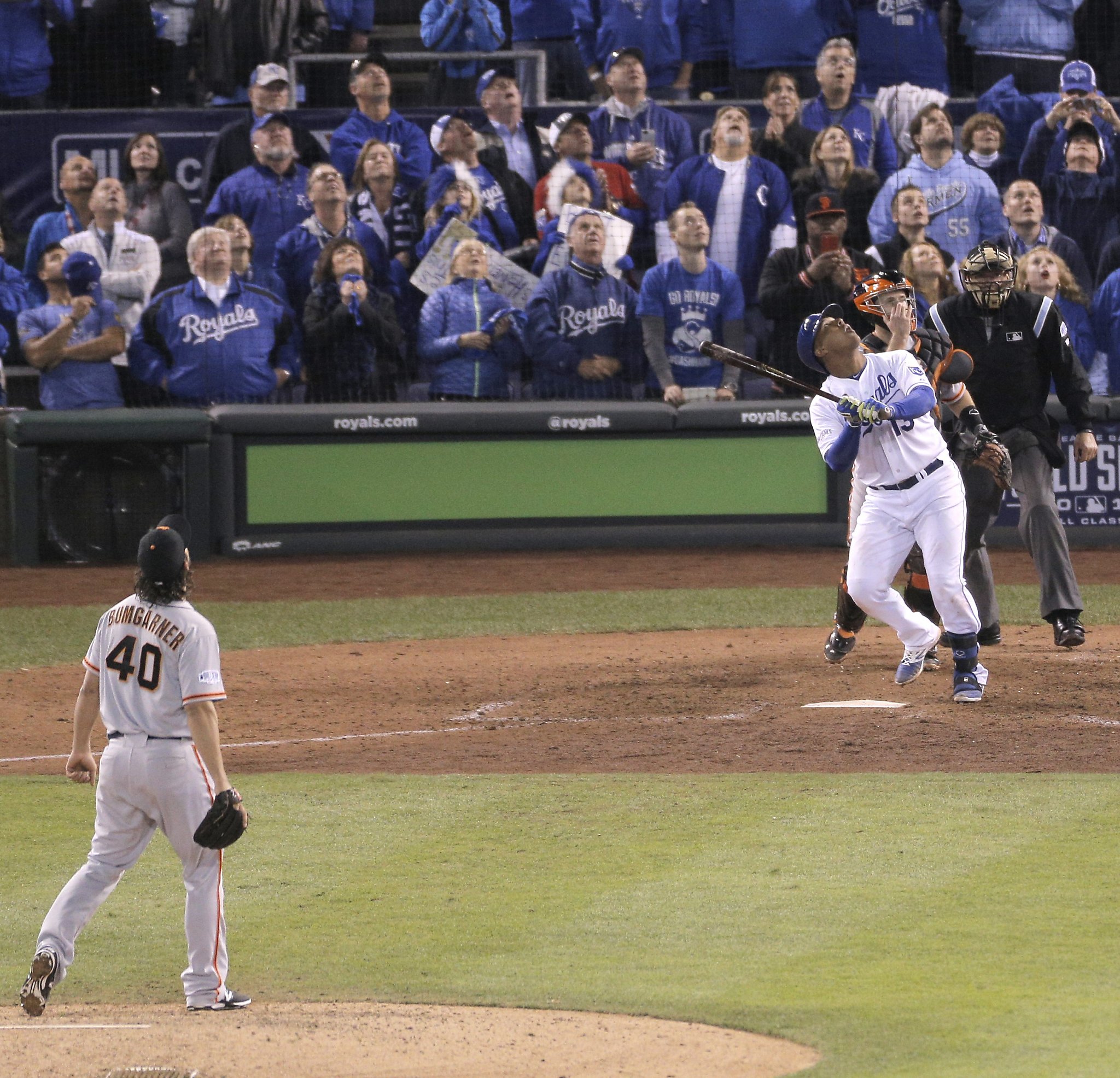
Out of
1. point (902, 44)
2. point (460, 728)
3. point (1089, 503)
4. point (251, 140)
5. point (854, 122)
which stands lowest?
point (460, 728)

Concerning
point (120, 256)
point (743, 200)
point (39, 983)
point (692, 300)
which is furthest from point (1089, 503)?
point (39, 983)

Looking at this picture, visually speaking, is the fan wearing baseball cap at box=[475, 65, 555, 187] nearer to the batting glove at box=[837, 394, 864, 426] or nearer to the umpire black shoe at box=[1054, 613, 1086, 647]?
the umpire black shoe at box=[1054, 613, 1086, 647]

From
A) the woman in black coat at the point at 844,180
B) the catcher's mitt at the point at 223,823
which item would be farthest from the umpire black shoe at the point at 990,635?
the catcher's mitt at the point at 223,823

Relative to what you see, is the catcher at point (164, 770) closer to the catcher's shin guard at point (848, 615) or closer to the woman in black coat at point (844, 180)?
the catcher's shin guard at point (848, 615)

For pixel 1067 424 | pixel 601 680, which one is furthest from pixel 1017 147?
pixel 601 680

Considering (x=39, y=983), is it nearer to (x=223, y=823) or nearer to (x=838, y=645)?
(x=223, y=823)
